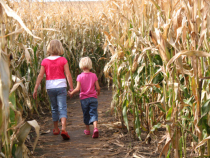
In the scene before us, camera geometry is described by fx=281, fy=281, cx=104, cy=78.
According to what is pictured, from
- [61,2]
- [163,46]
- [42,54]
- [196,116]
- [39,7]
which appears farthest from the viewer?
[61,2]

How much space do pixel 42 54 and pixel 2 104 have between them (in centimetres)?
392

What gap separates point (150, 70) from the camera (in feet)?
10.1

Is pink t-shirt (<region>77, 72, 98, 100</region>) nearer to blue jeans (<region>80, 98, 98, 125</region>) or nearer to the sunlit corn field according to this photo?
blue jeans (<region>80, 98, 98, 125</region>)

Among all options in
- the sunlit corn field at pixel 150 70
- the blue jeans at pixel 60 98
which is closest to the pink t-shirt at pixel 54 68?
the blue jeans at pixel 60 98

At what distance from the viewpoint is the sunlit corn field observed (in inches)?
79.0

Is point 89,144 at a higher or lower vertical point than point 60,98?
lower

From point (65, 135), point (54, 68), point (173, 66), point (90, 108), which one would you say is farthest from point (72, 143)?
point (173, 66)

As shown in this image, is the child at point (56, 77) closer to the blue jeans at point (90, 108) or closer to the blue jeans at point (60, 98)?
the blue jeans at point (60, 98)

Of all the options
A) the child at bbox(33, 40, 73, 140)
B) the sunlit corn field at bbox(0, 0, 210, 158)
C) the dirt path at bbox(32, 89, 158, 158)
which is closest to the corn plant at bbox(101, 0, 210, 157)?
the sunlit corn field at bbox(0, 0, 210, 158)

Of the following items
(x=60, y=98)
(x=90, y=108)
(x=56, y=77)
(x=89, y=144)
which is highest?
(x=56, y=77)

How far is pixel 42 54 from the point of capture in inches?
210

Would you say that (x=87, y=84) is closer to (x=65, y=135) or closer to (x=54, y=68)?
(x=54, y=68)

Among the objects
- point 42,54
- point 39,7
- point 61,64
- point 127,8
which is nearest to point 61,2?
point 39,7

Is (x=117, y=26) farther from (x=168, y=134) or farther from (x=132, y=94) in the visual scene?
(x=168, y=134)
